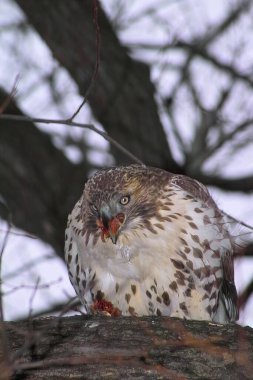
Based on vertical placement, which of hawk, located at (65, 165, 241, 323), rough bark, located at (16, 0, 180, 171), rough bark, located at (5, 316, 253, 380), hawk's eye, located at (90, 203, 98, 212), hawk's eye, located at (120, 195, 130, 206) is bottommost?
rough bark, located at (5, 316, 253, 380)

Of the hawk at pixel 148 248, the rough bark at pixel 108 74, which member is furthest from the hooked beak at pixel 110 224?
the rough bark at pixel 108 74

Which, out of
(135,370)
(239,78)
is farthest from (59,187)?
(135,370)

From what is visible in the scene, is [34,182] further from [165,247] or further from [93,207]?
[165,247]

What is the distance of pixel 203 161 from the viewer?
7535 millimetres

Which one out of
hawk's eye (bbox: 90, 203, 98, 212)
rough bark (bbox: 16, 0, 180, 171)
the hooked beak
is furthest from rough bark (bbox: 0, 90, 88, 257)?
the hooked beak

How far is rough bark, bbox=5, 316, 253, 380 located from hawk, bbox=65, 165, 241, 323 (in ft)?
1.92

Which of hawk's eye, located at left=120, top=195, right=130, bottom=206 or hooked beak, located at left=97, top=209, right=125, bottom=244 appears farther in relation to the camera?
hawk's eye, located at left=120, top=195, right=130, bottom=206

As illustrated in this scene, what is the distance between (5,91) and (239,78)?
195 cm

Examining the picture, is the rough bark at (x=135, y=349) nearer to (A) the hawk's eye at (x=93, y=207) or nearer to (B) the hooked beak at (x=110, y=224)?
(B) the hooked beak at (x=110, y=224)

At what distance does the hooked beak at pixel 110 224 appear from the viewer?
5273mm

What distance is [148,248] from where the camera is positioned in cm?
539

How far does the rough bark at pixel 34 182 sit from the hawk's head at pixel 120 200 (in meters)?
1.50

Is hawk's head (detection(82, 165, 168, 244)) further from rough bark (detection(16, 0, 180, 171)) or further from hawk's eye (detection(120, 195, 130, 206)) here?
rough bark (detection(16, 0, 180, 171))

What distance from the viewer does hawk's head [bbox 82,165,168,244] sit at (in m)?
5.38
